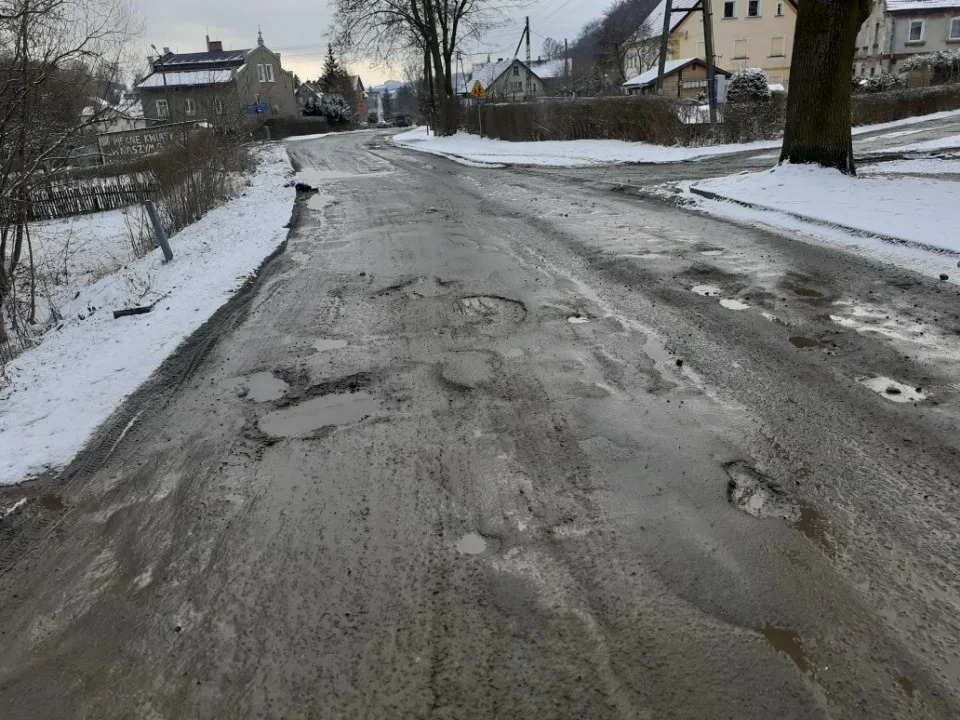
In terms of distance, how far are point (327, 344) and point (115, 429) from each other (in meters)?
1.72

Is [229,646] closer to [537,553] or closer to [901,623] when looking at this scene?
[537,553]

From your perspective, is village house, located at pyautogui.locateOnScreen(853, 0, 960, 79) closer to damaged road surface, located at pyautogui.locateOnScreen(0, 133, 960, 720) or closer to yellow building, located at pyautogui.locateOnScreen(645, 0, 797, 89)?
yellow building, located at pyautogui.locateOnScreen(645, 0, 797, 89)

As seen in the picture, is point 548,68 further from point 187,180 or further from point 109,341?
point 109,341

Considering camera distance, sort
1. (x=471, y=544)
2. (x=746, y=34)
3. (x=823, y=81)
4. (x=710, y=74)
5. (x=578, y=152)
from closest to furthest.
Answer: (x=471, y=544)
(x=823, y=81)
(x=710, y=74)
(x=578, y=152)
(x=746, y=34)

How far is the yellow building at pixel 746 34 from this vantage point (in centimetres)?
5616

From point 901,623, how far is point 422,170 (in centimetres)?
2040

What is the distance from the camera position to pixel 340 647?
7.90ft

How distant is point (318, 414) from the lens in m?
4.33

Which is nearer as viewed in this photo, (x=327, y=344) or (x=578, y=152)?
(x=327, y=344)

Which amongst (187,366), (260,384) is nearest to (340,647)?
(260,384)

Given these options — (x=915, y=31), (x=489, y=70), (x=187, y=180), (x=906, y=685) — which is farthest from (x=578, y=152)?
(x=489, y=70)

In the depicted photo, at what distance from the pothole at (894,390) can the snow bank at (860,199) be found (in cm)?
385

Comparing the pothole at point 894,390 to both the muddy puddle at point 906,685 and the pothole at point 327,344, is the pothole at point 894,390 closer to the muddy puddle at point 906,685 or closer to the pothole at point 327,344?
the muddy puddle at point 906,685

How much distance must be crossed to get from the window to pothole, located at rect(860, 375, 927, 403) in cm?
6786
